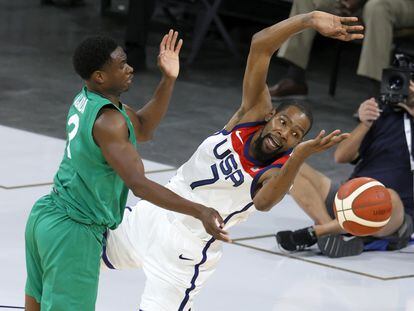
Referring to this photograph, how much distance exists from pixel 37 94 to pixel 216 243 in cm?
558

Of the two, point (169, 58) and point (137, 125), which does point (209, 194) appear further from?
point (169, 58)

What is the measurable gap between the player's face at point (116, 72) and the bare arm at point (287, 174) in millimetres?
635

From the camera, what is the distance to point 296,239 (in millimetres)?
6555

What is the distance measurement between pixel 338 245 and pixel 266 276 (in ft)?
1.75

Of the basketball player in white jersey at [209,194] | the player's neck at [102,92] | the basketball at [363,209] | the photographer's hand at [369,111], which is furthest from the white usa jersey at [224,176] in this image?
the photographer's hand at [369,111]

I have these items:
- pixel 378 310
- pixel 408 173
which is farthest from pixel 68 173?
pixel 408 173

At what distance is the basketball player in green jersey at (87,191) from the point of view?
419 cm

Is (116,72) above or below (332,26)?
below

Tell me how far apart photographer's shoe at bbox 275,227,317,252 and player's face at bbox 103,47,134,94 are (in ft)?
7.89

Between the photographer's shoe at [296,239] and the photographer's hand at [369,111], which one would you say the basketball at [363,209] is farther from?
the photographer's hand at [369,111]

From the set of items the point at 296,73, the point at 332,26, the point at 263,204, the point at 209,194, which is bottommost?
the point at 296,73

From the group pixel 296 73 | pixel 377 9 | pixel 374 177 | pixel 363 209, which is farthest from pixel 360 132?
pixel 296 73

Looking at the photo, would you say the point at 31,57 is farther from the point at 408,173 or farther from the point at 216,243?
the point at 216,243

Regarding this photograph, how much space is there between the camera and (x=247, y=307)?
224 inches
